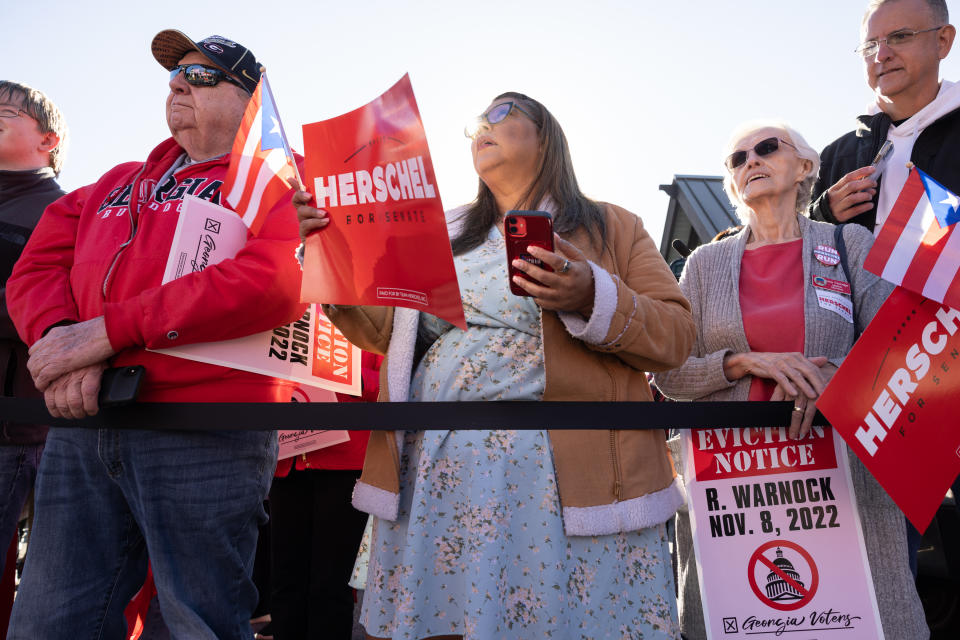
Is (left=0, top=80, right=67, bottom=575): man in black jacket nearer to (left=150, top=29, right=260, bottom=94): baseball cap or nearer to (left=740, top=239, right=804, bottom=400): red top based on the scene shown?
(left=150, top=29, right=260, bottom=94): baseball cap

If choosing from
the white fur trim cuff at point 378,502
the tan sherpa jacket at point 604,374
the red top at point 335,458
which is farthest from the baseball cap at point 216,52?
the white fur trim cuff at point 378,502

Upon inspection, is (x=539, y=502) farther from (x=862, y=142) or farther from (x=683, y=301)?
(x=862, y=142)

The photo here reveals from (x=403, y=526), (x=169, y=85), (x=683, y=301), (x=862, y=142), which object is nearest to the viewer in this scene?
(x=403, y=526)

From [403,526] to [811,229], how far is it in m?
1.73

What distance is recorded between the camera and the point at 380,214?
5.85 ft

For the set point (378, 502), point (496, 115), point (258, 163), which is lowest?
point (378, 502)

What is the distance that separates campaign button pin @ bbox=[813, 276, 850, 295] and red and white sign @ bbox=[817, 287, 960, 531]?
0.48m

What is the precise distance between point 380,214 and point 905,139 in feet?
7.32

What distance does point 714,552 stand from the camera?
1903mm

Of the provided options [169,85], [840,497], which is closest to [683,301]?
[840,497]

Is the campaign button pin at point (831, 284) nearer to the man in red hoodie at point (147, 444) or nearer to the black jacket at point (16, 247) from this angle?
the man in red hoodie at point (147, 444)

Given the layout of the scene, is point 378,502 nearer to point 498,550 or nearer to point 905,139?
point 498,550

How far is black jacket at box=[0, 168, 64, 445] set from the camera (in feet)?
8.98

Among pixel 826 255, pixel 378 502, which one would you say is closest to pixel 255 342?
pixel 378 502
